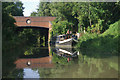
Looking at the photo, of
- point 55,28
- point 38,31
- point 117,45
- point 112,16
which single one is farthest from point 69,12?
point 38,31

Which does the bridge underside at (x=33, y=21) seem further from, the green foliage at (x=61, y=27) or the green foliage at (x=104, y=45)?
the green foliage at (x=104, y=45)

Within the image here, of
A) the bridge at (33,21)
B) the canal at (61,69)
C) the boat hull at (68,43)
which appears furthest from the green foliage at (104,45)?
the bridge at (33,21)

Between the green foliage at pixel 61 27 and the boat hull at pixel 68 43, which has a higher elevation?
the green foliage at pixel 61 27

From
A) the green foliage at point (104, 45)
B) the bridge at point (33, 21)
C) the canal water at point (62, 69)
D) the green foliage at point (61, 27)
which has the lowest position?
the canal water at point (62, 69)

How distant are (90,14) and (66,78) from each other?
2011 cm

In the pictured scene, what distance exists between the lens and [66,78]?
556cm

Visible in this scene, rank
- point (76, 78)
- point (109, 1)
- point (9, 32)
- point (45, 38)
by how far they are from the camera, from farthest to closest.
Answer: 1. point (45, 38)
2. point (109, 1)
3. point (9, 32)
4. point (76, 78)

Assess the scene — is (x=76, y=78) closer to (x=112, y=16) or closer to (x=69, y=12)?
(x=112, y=16)

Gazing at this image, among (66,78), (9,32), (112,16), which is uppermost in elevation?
(112,16)

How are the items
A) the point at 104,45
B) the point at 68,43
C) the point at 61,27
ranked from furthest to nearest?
the point at 61,27 → the point at 68,43 → the point at 104,45

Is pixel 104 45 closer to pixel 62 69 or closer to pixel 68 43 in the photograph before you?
pixel 62 69

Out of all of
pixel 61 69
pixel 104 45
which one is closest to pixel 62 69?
pixel 61 69

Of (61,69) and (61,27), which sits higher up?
(61,27)

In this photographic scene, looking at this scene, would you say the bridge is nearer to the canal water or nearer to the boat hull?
the boat hull
